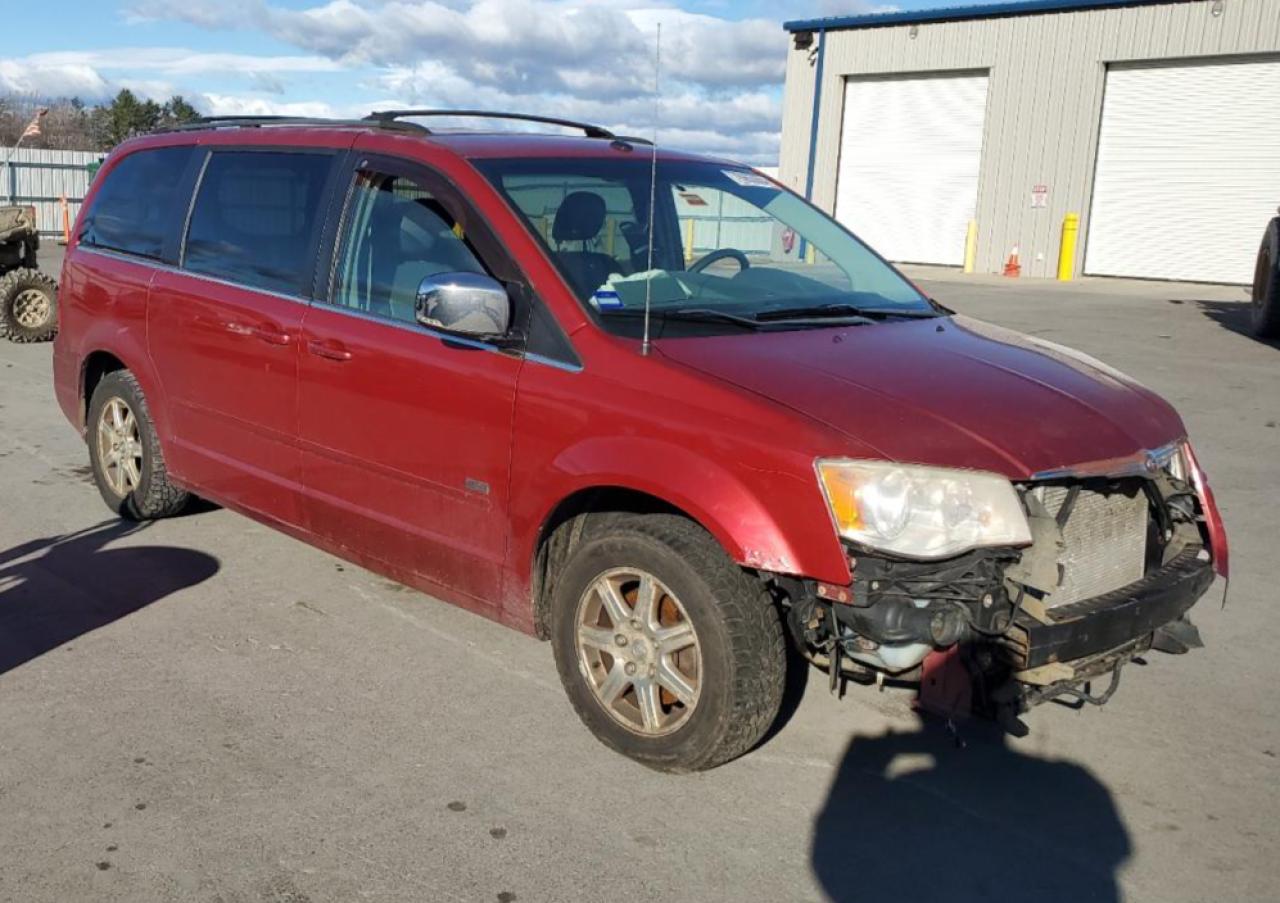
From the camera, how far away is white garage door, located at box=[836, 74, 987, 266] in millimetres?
27734

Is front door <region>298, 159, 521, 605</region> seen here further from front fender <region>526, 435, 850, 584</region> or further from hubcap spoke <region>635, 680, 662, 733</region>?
hubcap spoke <region>635, 680, 662, 733</region>

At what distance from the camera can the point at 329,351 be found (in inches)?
173

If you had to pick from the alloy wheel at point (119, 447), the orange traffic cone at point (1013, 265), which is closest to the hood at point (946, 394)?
the alloy wheel at point (119, 447)

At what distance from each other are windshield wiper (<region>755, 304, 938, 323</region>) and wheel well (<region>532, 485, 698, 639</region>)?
79 centimetres

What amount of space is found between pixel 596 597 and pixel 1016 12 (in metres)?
26.0

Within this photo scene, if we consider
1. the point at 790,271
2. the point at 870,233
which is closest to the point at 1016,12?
the point at 870,233

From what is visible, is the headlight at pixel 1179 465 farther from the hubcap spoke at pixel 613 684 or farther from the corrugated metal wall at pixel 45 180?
the corrugated metal wall at pixel 45 180

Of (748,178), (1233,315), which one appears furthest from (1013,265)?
(748,178)

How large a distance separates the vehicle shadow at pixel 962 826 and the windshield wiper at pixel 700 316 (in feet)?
4.64

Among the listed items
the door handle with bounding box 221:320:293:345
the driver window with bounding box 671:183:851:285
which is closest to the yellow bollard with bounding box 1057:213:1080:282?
the driver window with bounding box 671:183:851:285

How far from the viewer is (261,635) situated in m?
4.62

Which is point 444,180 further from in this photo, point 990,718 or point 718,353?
point 990,718

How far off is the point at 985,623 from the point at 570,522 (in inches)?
52.8

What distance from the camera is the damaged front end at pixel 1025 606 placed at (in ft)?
10.2
